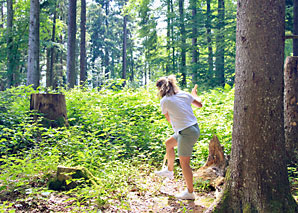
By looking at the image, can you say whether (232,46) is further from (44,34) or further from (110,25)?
(110,25)

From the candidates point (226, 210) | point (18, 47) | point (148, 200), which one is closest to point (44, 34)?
point (18, 47)

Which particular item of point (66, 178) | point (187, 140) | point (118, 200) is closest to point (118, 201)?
point (118, 200)

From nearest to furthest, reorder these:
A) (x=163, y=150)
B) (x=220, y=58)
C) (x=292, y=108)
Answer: (x=292, y=108), (x=163, y=150), (x=220, y=58)

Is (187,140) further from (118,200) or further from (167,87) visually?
(118,200)

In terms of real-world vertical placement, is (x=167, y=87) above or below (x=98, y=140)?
above

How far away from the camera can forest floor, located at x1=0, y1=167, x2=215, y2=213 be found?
378 cm

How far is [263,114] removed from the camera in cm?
313

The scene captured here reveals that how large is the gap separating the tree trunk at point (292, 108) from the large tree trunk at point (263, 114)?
267 centimetres

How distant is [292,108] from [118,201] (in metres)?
4.10

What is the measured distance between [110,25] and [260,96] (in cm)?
4178

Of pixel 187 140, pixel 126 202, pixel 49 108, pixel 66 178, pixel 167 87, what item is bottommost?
pixel 126 202

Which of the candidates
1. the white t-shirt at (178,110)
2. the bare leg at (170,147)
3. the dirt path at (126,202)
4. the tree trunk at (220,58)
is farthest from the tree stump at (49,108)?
the tree trunk at (220,58)

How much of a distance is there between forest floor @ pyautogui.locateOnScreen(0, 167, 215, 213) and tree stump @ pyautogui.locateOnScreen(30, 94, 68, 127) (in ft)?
9.33

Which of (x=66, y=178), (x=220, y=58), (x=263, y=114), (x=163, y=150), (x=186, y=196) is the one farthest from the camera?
(x=220, y=58)
